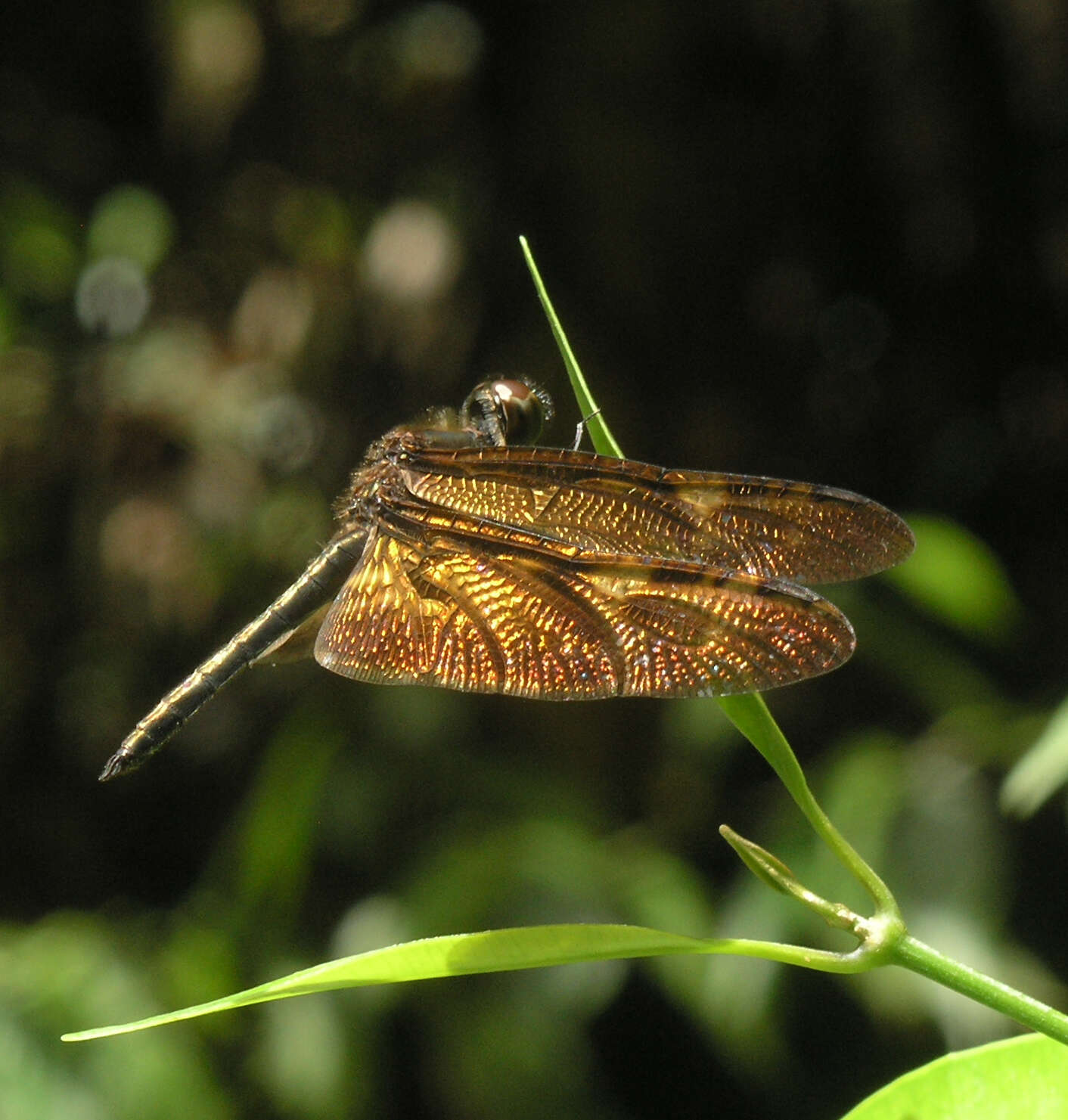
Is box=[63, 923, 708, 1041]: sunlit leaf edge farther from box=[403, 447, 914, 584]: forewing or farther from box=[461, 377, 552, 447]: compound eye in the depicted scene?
box=[461, 377, 552, 447]: compound eye

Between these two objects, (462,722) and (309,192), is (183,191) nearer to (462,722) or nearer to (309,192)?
(309,192)

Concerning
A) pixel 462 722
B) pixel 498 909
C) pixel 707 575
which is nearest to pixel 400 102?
pixel 462 722

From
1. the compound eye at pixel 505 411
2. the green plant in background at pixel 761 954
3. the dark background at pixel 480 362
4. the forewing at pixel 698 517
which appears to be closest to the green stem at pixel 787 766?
the green plant in background at pixel 761 954

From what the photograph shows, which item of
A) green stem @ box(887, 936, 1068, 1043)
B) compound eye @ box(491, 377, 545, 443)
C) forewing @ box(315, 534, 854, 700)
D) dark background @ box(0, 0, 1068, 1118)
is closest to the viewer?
green stem @ box(887, 936, 1068, 1043)

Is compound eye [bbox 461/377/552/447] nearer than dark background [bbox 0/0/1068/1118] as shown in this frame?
Yes

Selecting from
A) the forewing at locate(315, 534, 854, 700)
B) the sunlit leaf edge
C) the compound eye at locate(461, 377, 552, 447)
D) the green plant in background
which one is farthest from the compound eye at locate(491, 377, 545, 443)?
the sunlit leaf edge

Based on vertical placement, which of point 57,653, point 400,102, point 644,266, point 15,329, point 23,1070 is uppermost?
point 400,102
